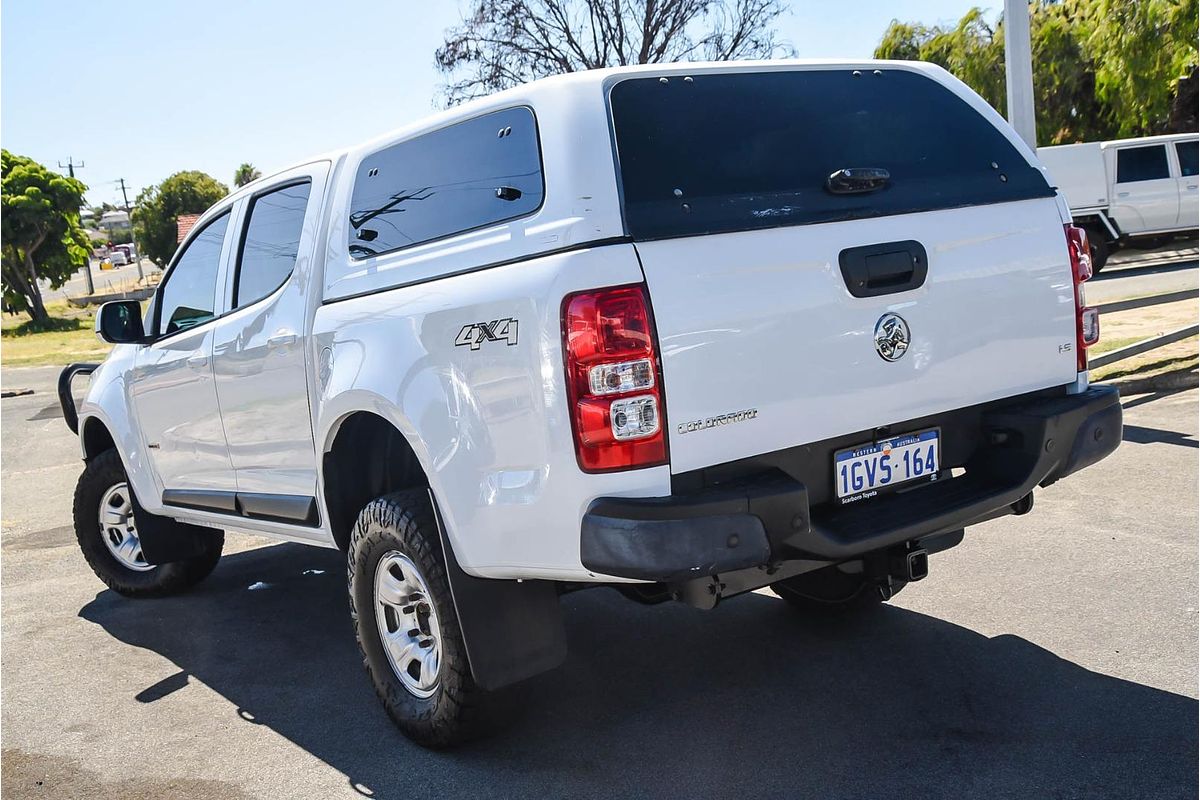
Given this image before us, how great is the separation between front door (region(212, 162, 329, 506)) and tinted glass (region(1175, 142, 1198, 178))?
1773cm

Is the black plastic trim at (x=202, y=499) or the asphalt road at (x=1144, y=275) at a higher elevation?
the black plastic trim at (x=202, y=499)

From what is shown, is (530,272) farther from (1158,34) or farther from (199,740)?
(1158,34)

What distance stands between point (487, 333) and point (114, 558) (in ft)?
12.6

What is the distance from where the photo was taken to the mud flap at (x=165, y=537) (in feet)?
19.0

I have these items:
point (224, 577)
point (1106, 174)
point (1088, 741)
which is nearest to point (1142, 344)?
point (1088, 741)

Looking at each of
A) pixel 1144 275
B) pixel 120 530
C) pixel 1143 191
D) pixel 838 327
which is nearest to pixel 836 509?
pixel 838 327

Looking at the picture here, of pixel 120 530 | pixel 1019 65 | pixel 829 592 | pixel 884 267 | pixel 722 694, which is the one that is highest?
pixel 1019 65

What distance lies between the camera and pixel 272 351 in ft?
Answer: 14.3

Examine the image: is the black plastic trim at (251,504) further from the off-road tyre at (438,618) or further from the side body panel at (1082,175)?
the side body panel at (1082,175)

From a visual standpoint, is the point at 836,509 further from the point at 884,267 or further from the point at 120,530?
the point at 120,530

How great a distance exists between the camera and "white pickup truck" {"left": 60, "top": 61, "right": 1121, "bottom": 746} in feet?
9.87

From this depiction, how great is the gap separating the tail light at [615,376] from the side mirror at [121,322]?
122 inches

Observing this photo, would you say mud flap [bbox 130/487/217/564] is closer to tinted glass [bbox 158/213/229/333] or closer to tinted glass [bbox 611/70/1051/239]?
tinted glass [bbox 158/213/229/333]

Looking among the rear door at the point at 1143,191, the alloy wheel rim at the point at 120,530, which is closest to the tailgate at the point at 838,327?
the alloy wheel rim at the point at 120,530
